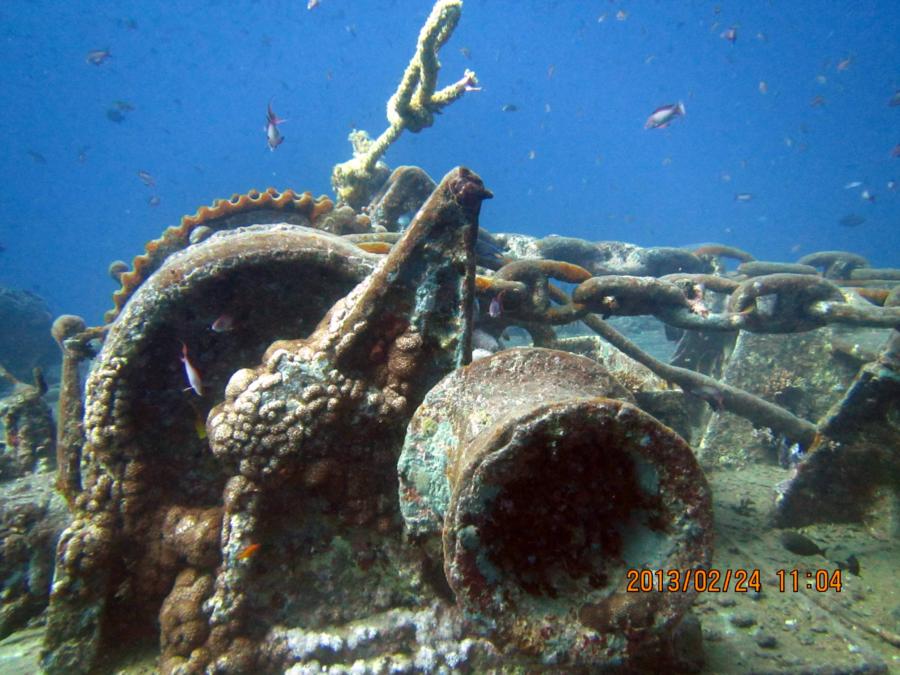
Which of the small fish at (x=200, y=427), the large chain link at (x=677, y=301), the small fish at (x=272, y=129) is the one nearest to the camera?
the small fish at (x=200, y=427)

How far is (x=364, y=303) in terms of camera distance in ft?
8.61

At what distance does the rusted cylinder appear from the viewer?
178cm

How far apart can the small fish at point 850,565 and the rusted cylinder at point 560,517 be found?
2.72 meters

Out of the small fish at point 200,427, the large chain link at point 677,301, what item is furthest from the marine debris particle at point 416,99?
the small fish at point 200,427

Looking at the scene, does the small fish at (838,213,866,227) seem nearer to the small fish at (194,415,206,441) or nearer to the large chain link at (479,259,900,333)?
the large chain link at (479,259,900,333)

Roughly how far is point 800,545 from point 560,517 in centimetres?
288

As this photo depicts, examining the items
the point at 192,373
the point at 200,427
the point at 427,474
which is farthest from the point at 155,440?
the point at 427,474

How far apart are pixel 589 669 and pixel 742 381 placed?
5.58 meters

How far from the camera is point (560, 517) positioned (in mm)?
2115

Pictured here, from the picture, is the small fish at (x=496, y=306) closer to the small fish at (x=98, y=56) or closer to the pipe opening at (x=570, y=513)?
the pipe opening at (x=570, y=513)

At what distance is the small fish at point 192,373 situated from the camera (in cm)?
276

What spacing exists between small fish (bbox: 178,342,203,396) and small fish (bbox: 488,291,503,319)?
236cm

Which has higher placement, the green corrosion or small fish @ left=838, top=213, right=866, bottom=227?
small fish @ left=838, top=213, right=866, bottom=227

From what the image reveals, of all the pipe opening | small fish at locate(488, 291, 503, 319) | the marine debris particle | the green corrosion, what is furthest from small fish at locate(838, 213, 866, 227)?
the green corrosion
